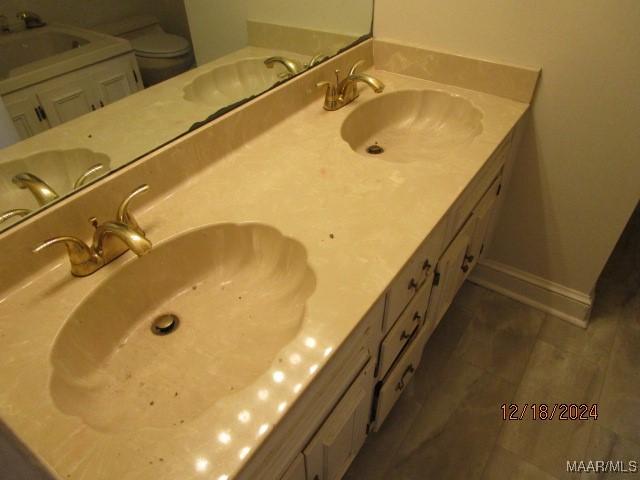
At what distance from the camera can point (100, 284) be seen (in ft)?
2.40

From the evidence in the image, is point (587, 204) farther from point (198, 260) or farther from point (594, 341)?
point (198, 260)

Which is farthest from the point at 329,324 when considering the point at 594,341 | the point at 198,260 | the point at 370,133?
the point at 594,341

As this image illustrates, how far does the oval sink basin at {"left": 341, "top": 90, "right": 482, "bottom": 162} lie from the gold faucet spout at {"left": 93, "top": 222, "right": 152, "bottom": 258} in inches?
28.7

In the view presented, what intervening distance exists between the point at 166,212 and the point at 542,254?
4.46 ft

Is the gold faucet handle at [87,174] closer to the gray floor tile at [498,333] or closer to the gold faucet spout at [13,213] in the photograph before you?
the gold faucet spout at [13,213]

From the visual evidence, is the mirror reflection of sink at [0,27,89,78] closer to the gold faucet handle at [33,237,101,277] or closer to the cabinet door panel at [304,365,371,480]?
the gold faucet handle at [33,237,101,277]

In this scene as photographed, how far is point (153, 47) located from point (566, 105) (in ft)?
3.75

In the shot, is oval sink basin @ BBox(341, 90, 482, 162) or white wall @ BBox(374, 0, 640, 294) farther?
oval sink basin @ BBox(341, 90, 482, 162)

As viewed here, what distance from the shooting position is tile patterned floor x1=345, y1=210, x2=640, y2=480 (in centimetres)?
127

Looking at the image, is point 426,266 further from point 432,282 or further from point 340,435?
point 340,435

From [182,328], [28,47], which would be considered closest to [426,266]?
[182,328]

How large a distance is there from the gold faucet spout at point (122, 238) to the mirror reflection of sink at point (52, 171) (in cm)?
Answer: 12

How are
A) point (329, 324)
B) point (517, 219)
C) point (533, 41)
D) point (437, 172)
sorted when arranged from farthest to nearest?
point (517, 219) → point (533, 41) → point (437, 172) → point (329, 324)
